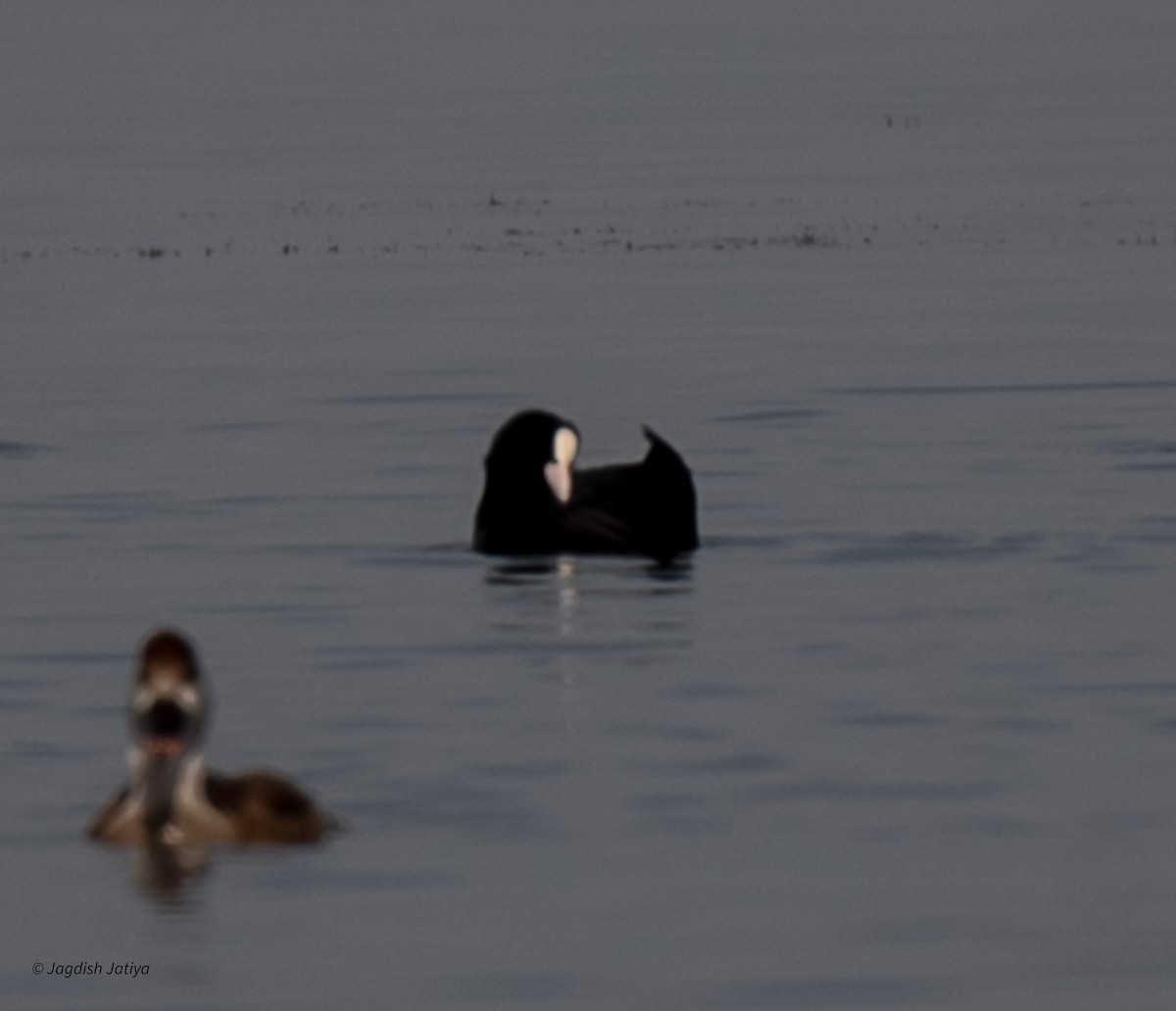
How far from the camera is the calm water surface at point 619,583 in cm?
1322

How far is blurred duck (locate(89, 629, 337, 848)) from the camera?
1387cm

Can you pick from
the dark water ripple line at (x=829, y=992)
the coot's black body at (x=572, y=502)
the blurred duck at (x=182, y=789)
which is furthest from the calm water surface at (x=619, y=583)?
the coot's black body at (x=572, y=502)

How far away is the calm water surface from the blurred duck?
0.13 meters

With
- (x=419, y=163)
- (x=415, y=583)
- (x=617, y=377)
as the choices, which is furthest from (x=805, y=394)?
(x=419, y=163)

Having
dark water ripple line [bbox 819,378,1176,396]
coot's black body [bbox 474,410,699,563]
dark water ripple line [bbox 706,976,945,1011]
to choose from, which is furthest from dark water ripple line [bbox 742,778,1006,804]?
dark water ripple line [bbox 819,378,1176,396]

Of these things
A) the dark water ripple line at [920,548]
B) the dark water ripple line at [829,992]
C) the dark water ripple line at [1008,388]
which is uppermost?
the dark water ripple line at [1008,388]

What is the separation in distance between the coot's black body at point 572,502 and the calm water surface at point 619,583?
0.76ft

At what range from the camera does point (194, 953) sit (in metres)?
13.1

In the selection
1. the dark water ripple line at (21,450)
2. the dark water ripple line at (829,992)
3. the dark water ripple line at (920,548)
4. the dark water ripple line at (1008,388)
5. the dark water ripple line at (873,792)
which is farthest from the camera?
the dark water ripple line at (1008,388)

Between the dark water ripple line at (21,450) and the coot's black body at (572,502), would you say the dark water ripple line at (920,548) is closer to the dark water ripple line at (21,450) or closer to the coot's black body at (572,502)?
the coot's black body at (572,502)

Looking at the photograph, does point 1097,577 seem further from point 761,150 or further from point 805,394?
point 761,150

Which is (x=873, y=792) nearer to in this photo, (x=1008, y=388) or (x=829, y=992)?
(x=829, y=992)

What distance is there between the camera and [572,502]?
21.9 meters

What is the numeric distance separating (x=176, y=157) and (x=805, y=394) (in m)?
27.6
